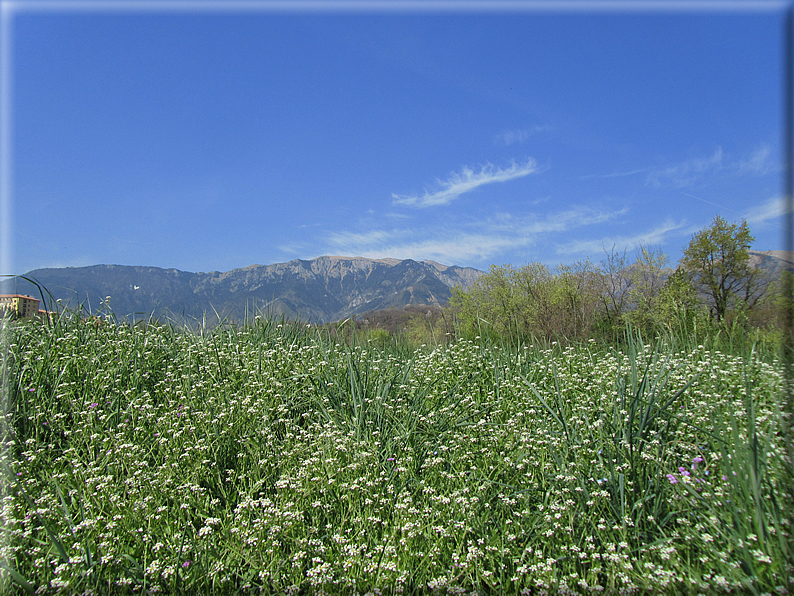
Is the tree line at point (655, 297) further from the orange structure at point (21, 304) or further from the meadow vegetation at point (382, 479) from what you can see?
the orange structure at point (21, 304)

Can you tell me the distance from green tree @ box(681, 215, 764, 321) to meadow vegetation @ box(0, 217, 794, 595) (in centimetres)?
1192

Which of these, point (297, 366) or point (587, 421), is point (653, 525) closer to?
point (587, 421)

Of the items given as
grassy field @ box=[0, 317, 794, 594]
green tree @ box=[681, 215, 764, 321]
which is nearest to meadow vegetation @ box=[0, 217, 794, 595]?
grassy field @ box=[0, 317, 794, 594]

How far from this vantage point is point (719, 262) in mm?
17422

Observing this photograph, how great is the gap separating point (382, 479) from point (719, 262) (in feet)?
63.9

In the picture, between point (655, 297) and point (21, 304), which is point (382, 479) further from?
point (655, 297)

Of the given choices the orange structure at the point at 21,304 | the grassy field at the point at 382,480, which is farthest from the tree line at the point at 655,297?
the orange structure at the point at 21,304

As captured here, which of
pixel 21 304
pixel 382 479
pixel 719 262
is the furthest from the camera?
pixel 719 262

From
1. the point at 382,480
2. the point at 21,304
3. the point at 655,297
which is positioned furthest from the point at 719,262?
the point at 21,304

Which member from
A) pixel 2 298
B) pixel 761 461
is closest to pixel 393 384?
pixel 761 461

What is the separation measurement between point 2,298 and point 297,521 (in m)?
6.53

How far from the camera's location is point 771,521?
7.51ft

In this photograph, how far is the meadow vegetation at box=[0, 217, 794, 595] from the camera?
2500 mm

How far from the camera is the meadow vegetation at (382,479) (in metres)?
2.50
